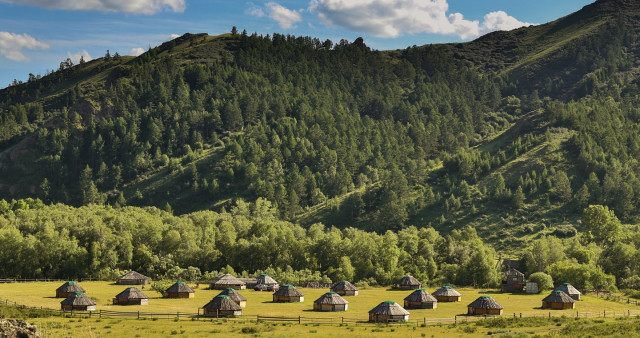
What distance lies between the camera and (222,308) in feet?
294

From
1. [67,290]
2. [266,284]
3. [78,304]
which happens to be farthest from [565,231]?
[78,304]

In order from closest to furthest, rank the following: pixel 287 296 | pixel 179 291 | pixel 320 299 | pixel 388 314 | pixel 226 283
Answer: pixel 388 314, pixel 320 299, pixel 287 296, pixel 179 291, pixel 226 283

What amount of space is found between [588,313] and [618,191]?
4598 inches

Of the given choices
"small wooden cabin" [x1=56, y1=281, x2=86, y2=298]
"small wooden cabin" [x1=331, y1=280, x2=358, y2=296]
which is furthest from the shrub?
"small wooden cabin" [x1=56, y1=281, x2=86, y2=298]

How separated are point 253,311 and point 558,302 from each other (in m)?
40.8

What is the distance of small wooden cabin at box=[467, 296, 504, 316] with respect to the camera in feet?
302

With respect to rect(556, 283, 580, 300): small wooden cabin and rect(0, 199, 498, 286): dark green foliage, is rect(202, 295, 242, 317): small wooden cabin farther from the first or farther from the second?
rect(556, 283, 580, 300): small wooden cabin

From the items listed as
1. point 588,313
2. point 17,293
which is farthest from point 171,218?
point 588,313

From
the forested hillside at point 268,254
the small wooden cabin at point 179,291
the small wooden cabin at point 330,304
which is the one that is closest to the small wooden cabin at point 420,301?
the small wooden cabin at point 330,304

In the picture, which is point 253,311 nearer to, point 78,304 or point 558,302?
point 78,304

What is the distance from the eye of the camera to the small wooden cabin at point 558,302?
98.9 m

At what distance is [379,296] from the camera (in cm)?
11712

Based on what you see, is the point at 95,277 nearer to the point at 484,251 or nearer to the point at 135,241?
the point at 135,241

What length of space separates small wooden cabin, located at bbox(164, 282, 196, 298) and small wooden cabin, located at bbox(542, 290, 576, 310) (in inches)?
2027
